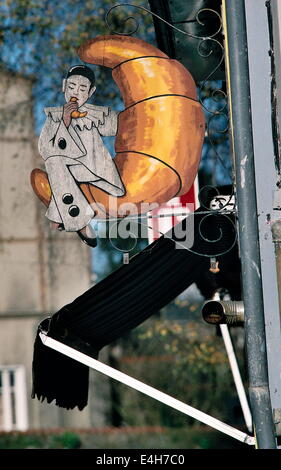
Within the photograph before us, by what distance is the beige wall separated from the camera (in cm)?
1600

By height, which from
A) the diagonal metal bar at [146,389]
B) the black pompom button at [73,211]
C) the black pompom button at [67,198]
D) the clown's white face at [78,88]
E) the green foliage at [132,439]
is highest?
the clown's white face at [78,88]

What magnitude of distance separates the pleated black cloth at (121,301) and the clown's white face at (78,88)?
4.75 ft

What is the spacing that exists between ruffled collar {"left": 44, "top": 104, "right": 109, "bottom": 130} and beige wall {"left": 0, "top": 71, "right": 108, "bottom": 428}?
816cm

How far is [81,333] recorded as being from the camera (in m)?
7.61

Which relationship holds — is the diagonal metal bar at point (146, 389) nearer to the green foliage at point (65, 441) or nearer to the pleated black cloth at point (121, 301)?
the pleated black cloth at point (121, 301)

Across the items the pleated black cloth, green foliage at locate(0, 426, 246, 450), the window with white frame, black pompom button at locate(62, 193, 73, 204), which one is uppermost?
black pompom button at locate(62, 193, 73, 204)

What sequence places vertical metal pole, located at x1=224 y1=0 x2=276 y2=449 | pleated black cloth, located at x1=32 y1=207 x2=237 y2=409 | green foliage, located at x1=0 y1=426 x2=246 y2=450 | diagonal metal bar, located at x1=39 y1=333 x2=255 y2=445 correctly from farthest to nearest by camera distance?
1. green foliage, located at x1=0 y1=426 x2=246 y2=450
2. pleated black cloth, located at x1=32 y1=207 x2=237 y2=409
3. diagonal metal bar, located at x1=39 y1=333 x2=255 y2=445
4. vertical metal pole, located at x1=224 y1=0 x2=276 y2=449

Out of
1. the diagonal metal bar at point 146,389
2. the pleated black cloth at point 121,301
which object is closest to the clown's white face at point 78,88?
the pleated black cloth at point 121,301

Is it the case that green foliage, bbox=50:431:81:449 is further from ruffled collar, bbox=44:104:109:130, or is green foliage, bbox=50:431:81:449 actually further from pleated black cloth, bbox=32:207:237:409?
ruffled collar, bbox=44:104:109:130

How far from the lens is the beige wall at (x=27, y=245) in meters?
16.0

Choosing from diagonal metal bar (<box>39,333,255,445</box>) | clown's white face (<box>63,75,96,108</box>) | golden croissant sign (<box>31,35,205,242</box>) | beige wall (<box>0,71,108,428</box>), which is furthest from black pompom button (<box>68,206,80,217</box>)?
beige wall (<box>0,71,108,428</box>)

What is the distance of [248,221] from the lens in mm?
6344
